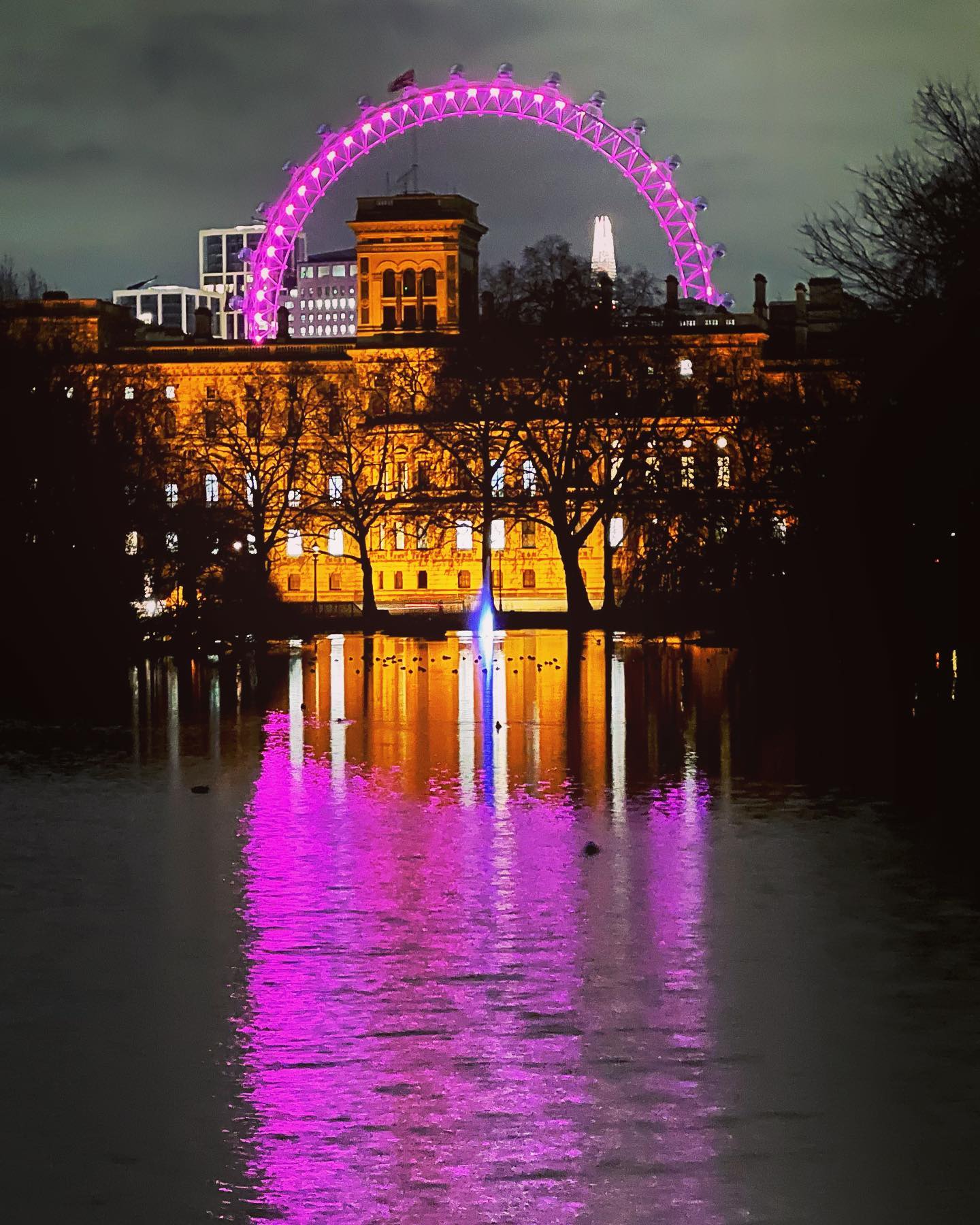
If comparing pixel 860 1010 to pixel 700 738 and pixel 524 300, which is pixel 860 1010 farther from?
pixel 524 300

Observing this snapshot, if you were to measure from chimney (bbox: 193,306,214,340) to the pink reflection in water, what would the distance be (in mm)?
150778

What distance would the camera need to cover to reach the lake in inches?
381

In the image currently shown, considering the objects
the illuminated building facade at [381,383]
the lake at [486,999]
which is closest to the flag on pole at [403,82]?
the illuminated building facade at [381,383]

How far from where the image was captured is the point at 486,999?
43.1ft

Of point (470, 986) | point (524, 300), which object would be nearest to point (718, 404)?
point (524, 300)

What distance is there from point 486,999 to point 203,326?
162m

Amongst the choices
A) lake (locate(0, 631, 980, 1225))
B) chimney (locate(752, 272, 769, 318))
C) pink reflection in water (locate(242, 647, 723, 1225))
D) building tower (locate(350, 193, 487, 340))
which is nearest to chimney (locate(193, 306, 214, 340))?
building tower (locate(350, 193, 487, 340))

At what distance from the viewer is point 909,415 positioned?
123 feet

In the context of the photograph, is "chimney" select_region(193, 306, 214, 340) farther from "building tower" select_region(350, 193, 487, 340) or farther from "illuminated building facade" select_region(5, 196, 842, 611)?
"building tower" select_region(350, 193, 487, 340)

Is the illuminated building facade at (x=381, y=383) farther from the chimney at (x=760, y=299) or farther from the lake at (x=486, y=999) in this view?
the lake at (x=486, y=999)

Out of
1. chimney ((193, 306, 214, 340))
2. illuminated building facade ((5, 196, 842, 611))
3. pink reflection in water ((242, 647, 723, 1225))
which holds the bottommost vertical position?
pink reflection in water ((242, 647, 723, 1225))

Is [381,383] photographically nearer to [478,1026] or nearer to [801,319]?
[801,319]

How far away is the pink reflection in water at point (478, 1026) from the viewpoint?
31.6 ft

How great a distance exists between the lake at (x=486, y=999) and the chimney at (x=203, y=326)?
14464 centimetres
